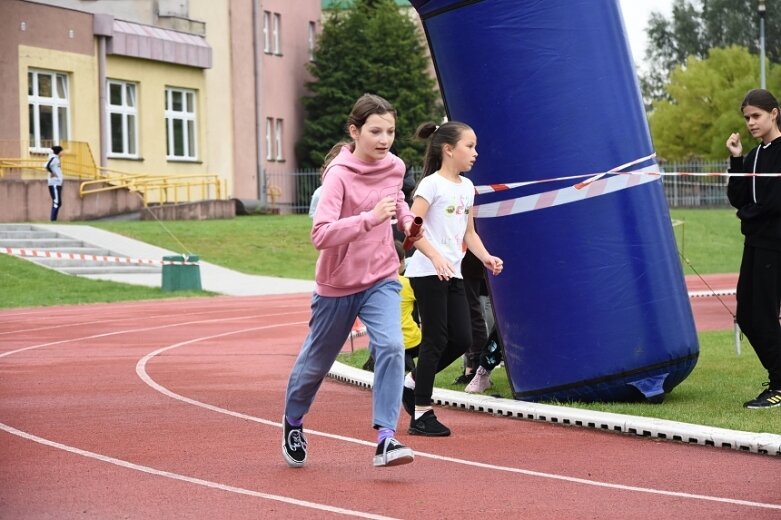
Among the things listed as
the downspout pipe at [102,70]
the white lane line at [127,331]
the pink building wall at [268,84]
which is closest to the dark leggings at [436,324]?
the white lane line at [127,331]

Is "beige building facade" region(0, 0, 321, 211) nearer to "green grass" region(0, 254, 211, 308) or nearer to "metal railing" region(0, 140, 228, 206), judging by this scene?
"metal railing" region(0, 140, 228, 206)

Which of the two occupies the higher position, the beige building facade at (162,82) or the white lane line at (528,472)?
the beige building facade at (162,82)

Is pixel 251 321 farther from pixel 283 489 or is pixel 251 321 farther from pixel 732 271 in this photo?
pixel 732 271

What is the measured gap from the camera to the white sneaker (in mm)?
11000

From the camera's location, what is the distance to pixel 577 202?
32.0 feet

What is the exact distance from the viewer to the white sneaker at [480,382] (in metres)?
11.0

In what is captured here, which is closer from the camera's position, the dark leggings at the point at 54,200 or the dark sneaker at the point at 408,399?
the dark sneaker at the point at 408,399

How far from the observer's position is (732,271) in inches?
1337

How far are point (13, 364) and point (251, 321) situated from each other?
6.22m

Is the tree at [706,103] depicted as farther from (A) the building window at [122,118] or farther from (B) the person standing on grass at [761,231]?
(B) the person standing on grass at [761,231]

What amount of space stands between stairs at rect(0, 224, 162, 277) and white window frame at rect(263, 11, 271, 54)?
21.6 meters

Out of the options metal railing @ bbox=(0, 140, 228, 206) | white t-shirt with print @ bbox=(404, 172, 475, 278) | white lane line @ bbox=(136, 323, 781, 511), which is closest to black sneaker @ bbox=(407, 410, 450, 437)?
white lane line @ bbox=(136, 323, 781, 511)

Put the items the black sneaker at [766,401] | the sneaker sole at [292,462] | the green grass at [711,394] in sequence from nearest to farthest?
the sneaker sole at [292,462] → the green grass at [711,394] → the black sneaker at [766,401]

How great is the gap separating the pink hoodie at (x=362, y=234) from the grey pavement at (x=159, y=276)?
1921 cm
